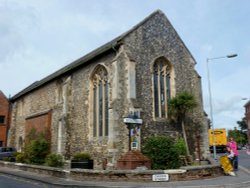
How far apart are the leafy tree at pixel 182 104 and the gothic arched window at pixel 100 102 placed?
4.58 metres

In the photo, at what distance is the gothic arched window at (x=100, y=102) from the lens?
18.9 meters

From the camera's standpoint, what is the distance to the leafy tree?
18438 mm

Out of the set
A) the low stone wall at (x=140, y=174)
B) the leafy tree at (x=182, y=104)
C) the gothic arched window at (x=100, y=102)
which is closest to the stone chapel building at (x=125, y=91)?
the gothic arched window at (x=100, y=102)

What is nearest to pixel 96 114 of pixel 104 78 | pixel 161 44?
pixel 104 78

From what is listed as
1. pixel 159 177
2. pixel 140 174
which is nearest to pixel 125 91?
pixel 140 174

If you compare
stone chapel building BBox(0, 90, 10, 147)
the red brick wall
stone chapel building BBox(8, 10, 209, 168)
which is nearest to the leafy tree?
stone chapel building BBox(8, 10, 209, 168)

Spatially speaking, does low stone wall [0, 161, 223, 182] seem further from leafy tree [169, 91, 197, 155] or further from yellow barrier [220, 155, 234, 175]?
leafy tree [169, 91, 197, 155]

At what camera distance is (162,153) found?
52.5ft

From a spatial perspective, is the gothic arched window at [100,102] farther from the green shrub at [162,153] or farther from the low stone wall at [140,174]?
the low stone wall at [140,174]

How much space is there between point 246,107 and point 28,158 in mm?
68134

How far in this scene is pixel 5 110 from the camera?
3941 centimetres

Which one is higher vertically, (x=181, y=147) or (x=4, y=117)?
(x=4, y=117)

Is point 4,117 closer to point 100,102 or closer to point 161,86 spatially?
point 100,102

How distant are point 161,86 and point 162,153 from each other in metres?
5.41
